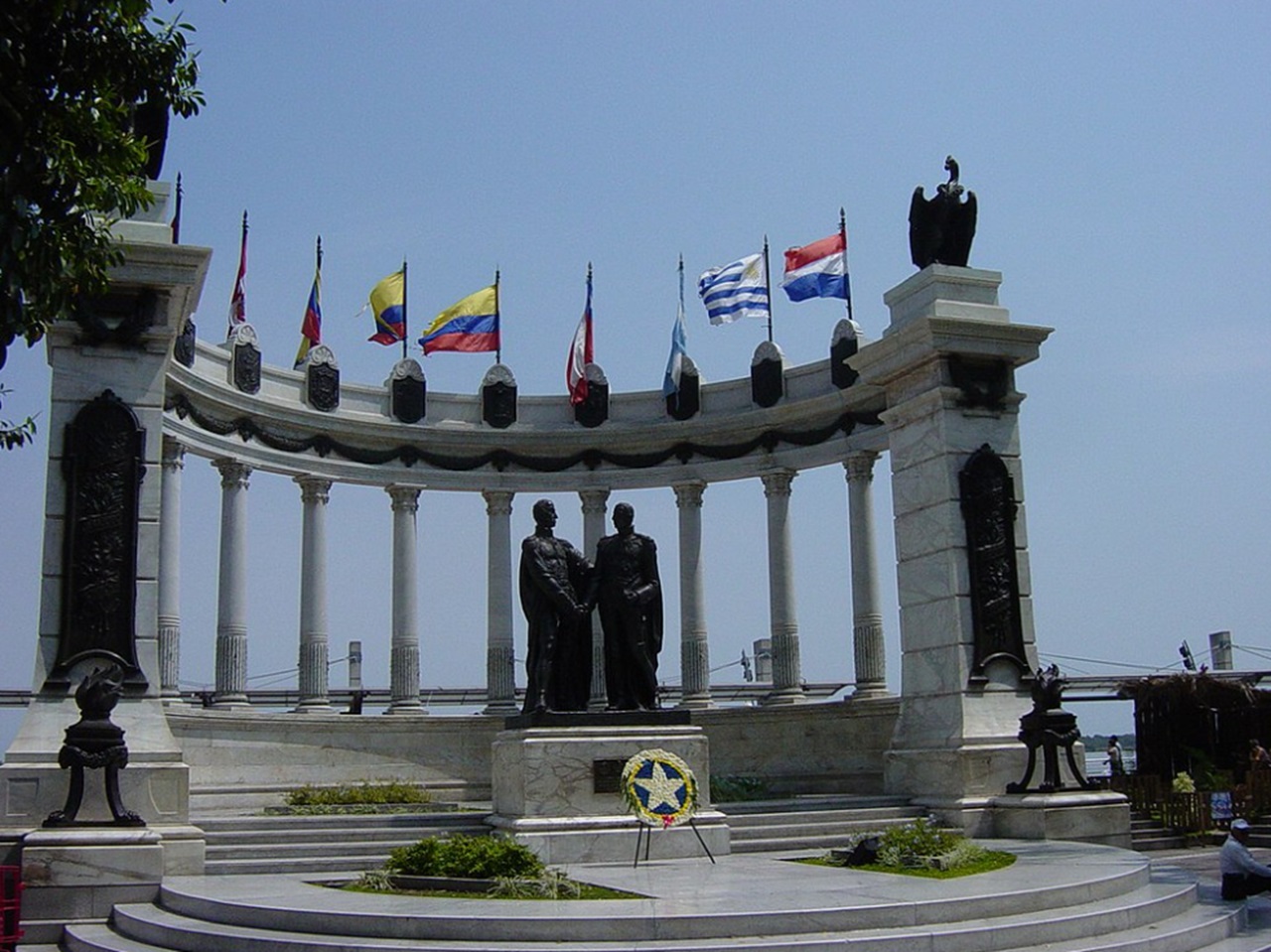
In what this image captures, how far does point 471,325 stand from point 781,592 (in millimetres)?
12330

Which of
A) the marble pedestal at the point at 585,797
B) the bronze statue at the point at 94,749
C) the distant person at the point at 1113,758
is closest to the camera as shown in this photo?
the bronze statue at the point at 94,749

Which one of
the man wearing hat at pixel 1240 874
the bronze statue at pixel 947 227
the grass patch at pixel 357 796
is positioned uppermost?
the bronze statue at pixel 947 227

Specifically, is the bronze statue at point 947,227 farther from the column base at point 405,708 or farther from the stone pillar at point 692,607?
the column base at point 405,708

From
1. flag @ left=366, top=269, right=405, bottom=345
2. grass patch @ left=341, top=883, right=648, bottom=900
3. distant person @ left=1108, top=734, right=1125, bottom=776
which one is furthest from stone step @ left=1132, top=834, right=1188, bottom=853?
flag @ left=366, top=269, right=405, bottom=345

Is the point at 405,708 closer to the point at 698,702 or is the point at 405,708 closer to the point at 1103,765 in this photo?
the point at 698,702

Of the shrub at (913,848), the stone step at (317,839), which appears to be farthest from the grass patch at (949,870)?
the stone step at (317,839)

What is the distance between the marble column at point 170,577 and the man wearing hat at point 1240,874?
24320mm

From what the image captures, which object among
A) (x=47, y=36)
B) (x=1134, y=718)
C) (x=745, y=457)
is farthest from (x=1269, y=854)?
(x=47, y=36)

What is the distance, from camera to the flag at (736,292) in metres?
41.3

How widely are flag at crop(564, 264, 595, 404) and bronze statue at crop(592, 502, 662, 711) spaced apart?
1861 centimetres

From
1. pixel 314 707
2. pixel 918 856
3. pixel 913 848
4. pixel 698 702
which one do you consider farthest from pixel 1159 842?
pixel 314 707

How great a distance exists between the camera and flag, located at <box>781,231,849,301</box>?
1583 inches

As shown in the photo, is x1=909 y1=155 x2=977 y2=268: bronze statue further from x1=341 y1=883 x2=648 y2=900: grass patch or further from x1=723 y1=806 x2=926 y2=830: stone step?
x1=341 y1=883 x2=648 y2=900: grass patch

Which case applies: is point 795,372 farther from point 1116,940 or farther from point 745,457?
point 1116,940
